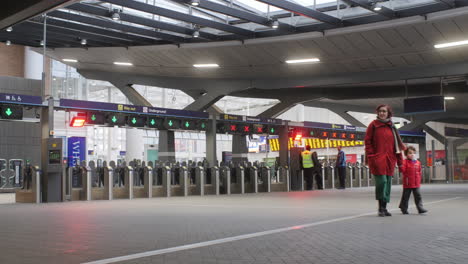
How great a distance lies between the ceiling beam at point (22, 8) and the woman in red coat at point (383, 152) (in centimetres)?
462

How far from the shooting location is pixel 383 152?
7984 millimetres

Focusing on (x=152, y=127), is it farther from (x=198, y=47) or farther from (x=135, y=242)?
(x=135, y=242)

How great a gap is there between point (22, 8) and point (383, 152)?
204 inches

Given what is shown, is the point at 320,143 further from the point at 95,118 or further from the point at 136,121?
the point at 95,118

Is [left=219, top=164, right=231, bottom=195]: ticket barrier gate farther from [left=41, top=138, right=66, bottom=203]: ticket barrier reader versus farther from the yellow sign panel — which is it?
the yellow sign panel

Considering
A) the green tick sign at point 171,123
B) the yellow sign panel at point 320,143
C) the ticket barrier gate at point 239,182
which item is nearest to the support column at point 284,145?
the ticket barrier gate at point 239,182

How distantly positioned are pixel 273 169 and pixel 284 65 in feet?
14.6

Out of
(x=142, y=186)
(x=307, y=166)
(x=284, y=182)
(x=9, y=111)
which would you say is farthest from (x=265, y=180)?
A: (x=9, y=111)

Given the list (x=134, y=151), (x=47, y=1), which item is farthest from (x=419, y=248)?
(x=134, y=151)

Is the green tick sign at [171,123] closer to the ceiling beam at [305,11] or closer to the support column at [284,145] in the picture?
the support column at [284,145]

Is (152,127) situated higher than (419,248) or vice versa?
(152,127)

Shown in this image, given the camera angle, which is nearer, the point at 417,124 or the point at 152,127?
the point at 152,127

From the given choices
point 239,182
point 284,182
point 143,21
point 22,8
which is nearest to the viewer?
point 22,8

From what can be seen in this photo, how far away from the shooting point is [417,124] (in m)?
37.0
